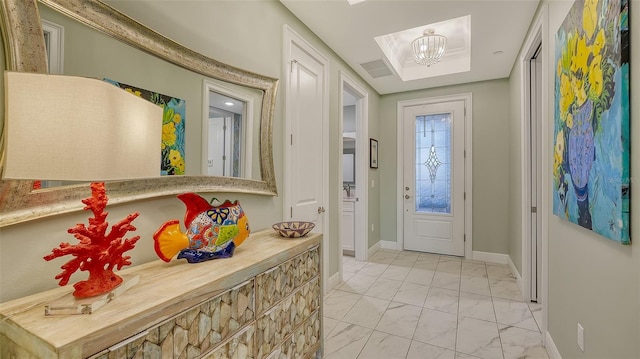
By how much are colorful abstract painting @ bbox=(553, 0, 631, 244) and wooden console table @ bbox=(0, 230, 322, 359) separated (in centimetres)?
137

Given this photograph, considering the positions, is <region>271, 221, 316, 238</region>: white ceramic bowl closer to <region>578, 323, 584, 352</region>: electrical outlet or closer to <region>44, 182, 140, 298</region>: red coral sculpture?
<region>44, 182, 140, 298</region>: red coral sculpture

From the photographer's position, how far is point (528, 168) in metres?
2.80

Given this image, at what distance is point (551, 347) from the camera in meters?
1.90

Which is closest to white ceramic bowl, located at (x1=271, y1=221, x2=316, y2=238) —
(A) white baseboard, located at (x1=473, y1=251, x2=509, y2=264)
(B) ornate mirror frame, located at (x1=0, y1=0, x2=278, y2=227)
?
(B) ornate mirror frame, located at (x1=0, y1=0, x2=278, y2=227)

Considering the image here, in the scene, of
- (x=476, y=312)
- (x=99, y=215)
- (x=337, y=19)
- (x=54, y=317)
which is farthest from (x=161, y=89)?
(x=476, y=312)

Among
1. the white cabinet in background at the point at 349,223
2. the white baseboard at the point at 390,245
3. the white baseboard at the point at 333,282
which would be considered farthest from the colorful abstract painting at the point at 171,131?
the white baseboard at the point at 390,245

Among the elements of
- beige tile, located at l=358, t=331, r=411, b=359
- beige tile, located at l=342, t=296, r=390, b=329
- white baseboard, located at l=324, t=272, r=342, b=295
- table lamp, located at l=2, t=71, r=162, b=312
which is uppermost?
table lamp, located at l=2, t=71, r=162, b=312

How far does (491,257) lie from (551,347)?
2312 millimetres

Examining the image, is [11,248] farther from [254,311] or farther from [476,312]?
[476,312]

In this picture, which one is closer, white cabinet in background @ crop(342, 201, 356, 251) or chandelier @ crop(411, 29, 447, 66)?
chandelier @ crop(411, 29, 447, 66)

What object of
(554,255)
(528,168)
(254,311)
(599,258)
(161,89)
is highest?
(161,89)

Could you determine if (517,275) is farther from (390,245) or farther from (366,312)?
(366,312)

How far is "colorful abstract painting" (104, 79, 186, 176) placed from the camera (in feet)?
4.41

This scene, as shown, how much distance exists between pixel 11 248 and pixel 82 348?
51cm
